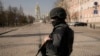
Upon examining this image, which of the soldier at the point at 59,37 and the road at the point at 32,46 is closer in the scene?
the soldier at the point at 59,37

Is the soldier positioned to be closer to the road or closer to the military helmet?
the military helmet

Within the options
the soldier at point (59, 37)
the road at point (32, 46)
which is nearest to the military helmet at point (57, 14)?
the soldier at point (59, 37)

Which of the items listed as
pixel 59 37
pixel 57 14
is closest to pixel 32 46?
pixel 57 14

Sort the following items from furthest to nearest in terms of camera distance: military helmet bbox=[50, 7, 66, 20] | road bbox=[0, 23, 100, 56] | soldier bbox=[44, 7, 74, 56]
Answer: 1. road bbox=[0, 23, 100, 56]
2. military helmet bbox=[50, 7, 66, 20]
3. soldier bbox=[44, 7, 74, 56]

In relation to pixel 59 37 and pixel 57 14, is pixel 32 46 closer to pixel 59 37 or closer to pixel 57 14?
pixel 57 14

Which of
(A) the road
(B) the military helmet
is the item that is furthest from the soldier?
(A) the road

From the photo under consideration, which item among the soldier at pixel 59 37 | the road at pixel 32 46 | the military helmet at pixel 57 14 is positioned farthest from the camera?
the road at pixel 32 46

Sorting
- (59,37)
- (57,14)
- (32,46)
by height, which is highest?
(57,14)

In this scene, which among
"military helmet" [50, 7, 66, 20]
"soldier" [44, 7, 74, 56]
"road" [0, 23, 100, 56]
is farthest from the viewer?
"road" [0, 23, 100, 56]

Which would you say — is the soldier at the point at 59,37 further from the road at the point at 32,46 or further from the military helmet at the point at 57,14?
the road at the point at 32,46

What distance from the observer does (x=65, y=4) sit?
125 m

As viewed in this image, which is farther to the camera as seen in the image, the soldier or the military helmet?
the military helmet

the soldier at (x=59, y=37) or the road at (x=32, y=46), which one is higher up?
the soldier at (x=59, y=37)

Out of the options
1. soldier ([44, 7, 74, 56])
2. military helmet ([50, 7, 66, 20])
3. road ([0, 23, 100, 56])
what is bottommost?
road ([0, 23, 100, 56])
